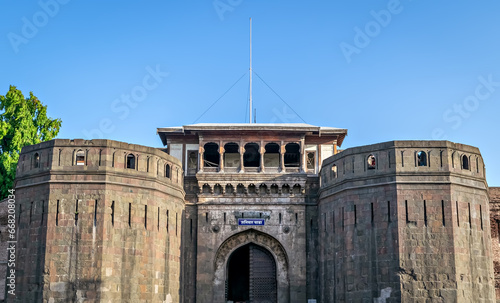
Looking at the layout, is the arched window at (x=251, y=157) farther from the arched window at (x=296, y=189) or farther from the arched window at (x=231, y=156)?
the arched window at (x=296, y=189)

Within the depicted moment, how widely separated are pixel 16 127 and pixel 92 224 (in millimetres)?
17598

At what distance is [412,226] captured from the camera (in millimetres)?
29328

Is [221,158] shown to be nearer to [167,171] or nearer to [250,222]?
[250,222]

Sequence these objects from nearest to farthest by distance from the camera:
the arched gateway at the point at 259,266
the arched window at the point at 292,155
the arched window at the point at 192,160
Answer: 1. the arched gateway at the point at 259,266
2. the arched window at the point at 192,160
3. the arched window at the point at 292,155

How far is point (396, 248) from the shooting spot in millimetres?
29047

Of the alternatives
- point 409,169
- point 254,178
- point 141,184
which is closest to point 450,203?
point 409,169

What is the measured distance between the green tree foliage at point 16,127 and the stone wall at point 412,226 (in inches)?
830

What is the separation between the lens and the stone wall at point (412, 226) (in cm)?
2872

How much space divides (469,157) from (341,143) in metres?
9.11

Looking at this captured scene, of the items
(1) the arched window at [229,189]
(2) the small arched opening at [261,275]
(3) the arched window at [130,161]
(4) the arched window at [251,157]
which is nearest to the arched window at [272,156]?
(4) the arched window at [251,157]

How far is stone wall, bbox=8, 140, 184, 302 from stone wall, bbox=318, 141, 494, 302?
8.32 meters

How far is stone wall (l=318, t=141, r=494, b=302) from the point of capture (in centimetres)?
2872

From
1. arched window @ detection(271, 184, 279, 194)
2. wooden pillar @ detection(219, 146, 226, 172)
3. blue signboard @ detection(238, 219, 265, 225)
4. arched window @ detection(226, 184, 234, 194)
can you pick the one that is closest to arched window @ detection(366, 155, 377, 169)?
arched window @ detection(271, 184, 279, 194)

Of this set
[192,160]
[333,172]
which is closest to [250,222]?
[192,160]
